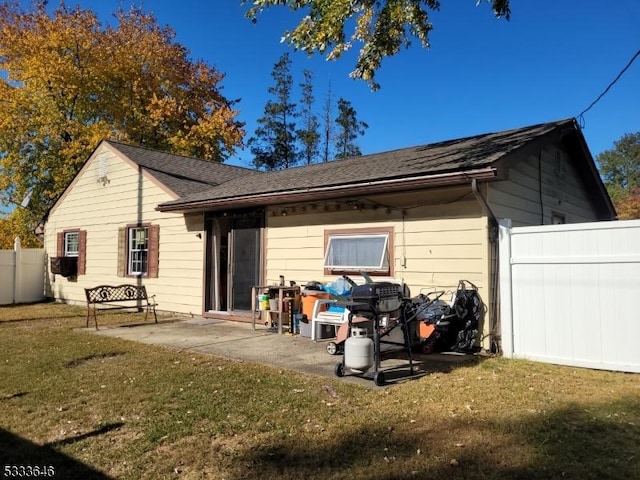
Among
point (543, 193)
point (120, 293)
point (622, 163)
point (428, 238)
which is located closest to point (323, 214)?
point (428, 238)

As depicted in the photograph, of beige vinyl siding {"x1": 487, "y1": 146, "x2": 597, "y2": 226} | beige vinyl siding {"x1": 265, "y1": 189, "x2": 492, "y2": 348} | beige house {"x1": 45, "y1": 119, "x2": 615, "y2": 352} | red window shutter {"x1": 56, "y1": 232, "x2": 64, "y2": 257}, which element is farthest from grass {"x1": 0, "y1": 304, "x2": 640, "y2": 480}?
red window shutter {"x1": 56, "y1": 232, "x2": 64, "y2": 257}

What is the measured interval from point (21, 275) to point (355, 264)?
12618mm

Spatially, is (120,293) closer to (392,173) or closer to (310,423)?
(392,173)

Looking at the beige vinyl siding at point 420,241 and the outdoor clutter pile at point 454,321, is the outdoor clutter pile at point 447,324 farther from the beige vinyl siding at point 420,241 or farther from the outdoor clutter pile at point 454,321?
the beige vinyl siding at point 420,241

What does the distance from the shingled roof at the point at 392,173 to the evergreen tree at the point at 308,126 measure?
21.3m

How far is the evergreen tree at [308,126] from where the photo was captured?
33000 mm

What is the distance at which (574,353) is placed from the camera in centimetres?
615

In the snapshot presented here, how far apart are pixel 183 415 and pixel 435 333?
389 cm

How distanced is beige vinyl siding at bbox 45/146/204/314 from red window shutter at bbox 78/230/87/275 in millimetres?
158

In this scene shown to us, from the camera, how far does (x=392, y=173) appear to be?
783 centimetres

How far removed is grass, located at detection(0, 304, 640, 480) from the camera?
3389mm

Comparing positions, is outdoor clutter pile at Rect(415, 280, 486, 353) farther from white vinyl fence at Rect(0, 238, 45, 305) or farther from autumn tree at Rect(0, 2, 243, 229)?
autumn tree at Rect(0, 2, 243, 229)

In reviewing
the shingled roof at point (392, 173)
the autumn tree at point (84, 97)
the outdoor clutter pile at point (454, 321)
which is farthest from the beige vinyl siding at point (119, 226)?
the autumn tree at point (84, 97)

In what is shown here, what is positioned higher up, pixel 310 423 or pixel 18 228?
pixel 18 228
